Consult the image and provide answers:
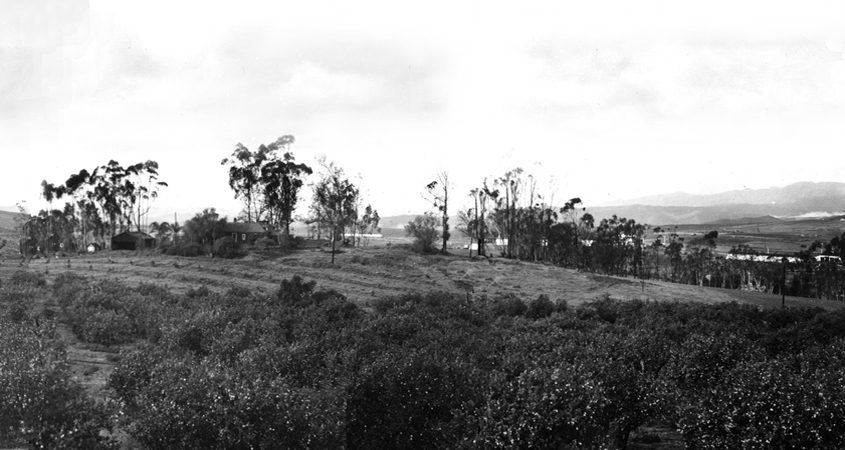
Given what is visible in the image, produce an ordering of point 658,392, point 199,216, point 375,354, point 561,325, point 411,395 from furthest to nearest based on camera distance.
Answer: point 199,216 → point 561,325 → point 375,354 → point 658,392 → point 411,395

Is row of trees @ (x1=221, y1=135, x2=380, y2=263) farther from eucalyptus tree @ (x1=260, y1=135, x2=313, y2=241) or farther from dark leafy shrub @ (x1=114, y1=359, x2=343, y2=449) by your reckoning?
dark leafy shrub @ (x1=114, y1=359, x2=343, y2=449)

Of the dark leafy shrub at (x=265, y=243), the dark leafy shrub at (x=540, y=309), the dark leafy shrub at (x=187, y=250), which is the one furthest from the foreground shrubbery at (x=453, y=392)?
the dark leafy shrub at (x=265, y=243)

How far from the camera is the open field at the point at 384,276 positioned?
214 feet

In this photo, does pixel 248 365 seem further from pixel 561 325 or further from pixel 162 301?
pixel 162 301

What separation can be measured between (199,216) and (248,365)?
8984cm

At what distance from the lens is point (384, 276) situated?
2852 inches

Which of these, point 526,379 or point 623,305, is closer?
point 526,379

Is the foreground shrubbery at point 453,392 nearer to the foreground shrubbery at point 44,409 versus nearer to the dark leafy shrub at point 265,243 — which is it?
the foreground shrubbery at point 44,409

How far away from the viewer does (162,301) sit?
157ft

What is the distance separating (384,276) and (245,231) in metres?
50.1

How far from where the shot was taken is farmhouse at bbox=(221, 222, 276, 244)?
4222 inches

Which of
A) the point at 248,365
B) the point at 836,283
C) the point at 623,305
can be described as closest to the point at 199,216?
the point at 623,305

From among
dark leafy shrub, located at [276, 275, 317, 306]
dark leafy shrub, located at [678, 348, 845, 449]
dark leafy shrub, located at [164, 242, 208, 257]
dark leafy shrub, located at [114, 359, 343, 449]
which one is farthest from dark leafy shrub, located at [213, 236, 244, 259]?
dark leafy shrub, located at [678, 348, 845, 449]

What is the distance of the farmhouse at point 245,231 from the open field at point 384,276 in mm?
19311
